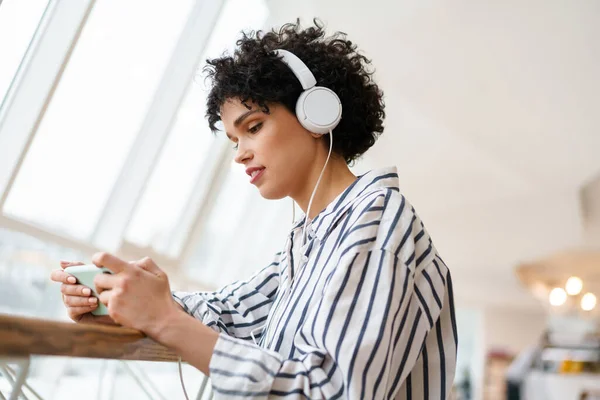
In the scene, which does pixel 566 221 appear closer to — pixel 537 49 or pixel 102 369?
pixel 537 49

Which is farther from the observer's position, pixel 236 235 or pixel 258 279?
pixel 236 235

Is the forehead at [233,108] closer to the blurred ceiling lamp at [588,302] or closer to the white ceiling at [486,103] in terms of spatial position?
the white ceiling at [486,103]

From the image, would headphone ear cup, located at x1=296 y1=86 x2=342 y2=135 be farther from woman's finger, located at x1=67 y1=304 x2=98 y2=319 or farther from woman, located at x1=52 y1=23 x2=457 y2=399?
woman's finger, located at x1=67 y1=304 x2=98 y2=319

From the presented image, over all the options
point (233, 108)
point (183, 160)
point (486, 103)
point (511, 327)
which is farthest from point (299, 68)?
point (511, 327)

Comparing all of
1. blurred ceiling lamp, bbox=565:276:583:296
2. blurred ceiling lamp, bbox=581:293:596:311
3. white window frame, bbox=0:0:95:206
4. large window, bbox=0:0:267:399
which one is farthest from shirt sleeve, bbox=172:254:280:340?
blurred ceiling lamp, bbox=565:276:583:296

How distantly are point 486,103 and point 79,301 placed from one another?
524cm

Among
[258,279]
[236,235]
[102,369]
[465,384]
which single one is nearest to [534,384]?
[236,235]

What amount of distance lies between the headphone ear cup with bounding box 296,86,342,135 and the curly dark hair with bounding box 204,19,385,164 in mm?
35

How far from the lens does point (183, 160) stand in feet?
16.6

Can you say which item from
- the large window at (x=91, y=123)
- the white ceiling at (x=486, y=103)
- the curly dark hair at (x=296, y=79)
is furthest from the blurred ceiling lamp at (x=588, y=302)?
the curly dark hair at (x=296, y=79)

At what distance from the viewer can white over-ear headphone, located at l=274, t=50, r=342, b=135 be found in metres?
1.29

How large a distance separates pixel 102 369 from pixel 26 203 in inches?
101

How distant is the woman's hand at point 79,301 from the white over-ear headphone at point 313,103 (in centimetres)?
52

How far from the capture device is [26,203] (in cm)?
325
